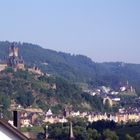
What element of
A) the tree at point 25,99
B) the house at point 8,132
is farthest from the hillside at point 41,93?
the house at point 8,132

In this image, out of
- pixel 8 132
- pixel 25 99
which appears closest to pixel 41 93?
pixel 25 99

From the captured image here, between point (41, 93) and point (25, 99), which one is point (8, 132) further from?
A: point (41, 93)

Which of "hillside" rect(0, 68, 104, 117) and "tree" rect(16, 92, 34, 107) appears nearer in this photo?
"tree" rect(16, 92, 34, 107)

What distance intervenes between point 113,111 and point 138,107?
15474mm

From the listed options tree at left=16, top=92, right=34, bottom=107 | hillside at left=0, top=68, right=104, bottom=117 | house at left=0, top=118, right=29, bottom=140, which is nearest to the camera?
house at left=0, top=118, right=29, bottom=140

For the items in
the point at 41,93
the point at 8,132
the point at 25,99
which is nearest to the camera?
the point at 8,132

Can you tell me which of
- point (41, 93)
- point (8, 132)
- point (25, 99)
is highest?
point (41, 93)

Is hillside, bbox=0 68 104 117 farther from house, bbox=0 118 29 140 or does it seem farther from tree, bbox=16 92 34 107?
house, bbox=0 118 29 140

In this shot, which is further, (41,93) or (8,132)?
(41,93)

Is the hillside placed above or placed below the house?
above

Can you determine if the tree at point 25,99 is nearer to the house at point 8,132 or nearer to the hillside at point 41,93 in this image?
the hillside at point 41,93

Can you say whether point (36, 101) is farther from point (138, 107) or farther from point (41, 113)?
point (138, 107)

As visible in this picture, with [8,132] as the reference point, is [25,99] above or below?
above

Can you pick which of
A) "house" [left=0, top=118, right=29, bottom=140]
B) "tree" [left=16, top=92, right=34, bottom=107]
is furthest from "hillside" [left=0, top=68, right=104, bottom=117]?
"house" [left=0, top=118, right=29, bottom=140]
